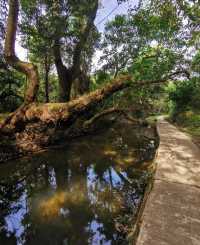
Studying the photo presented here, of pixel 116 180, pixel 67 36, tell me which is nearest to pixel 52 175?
pixel 116 180

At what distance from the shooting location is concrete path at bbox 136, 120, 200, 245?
1.85 meters

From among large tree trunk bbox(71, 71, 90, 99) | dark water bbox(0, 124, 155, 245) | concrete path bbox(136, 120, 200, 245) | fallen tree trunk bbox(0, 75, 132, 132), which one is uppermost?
large tree trunk bbox(71, 71, 90, 99)

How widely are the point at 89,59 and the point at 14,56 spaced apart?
8627mm

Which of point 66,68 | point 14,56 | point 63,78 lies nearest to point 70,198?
point 14,56

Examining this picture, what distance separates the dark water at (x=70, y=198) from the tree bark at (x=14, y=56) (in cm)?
187

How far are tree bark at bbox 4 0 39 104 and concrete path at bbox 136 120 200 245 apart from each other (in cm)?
414

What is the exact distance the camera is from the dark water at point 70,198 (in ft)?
8.20

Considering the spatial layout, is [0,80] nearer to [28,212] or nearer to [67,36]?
[67,36]

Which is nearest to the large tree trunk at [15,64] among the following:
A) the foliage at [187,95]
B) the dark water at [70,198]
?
the dark water at [70,198]

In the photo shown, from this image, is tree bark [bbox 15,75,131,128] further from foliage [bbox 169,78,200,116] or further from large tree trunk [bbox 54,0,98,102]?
foliage [bbox 169,78,200,116]

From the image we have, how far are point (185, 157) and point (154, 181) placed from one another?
1775mm

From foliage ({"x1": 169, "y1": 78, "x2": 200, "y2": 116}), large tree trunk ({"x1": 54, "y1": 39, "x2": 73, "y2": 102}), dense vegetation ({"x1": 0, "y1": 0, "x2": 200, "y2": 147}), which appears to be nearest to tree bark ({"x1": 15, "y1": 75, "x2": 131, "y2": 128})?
dense vegetation ({"x1": 0, "y1": 0, "x2": 200, "y2": 147})

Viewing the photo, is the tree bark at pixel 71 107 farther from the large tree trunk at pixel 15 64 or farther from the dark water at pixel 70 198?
the dark water at pixel 70 198

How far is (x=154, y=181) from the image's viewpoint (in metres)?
3.12
